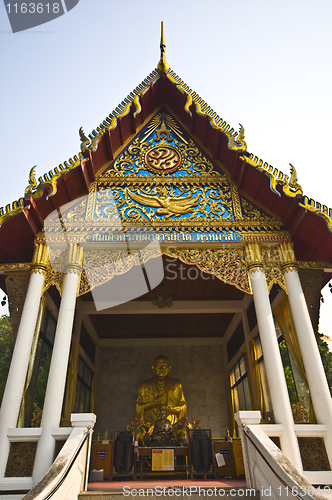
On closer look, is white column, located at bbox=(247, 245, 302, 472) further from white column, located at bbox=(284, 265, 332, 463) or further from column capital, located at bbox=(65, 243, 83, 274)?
column capital, located at bbox=(65, 243, 83, 274)

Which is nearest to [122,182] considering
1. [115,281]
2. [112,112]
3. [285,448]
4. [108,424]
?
[112,112]

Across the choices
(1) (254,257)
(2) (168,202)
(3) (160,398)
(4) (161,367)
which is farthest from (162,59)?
(3) (160,398)

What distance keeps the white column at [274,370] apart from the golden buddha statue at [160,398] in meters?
4.12

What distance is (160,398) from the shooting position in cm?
895

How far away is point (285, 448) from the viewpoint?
468cm

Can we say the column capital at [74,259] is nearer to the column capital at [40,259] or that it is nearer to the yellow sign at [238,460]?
the column capital at [40,259]

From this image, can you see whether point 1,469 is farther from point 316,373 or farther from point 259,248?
point 259,248

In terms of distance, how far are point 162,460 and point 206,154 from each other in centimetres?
593

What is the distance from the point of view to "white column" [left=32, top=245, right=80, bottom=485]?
14.9 ft

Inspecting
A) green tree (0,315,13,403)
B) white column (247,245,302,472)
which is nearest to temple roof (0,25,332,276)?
white column (247,245,302,472)

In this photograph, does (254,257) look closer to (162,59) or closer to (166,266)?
(166,266)

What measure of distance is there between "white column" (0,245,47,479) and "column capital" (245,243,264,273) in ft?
11.9

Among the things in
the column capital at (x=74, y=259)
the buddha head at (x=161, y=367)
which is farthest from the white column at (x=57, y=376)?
the buddha head at (x=161, y=367)

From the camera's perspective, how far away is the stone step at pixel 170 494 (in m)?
3.84
